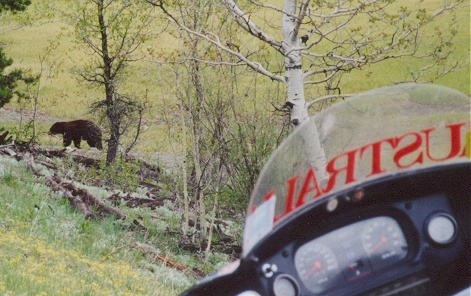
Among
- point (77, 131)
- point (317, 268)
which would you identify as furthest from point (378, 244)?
point (77, 131)

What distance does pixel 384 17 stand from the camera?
8.86 meters

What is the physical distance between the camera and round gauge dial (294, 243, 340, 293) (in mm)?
1966

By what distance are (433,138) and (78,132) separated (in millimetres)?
20905

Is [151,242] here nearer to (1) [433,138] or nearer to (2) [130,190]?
(2) [130,190]

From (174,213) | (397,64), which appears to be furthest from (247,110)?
(397,64)

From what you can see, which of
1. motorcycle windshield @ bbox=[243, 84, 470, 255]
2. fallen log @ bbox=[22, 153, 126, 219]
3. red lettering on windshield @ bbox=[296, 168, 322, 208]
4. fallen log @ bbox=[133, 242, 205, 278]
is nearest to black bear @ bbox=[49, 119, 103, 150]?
fallen log @ bbox=[22, 153, 126, 219]

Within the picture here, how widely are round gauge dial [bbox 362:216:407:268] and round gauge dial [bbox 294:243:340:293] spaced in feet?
0.36

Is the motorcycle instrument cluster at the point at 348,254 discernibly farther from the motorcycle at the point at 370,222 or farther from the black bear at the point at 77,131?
the black bear at the point at 77,131

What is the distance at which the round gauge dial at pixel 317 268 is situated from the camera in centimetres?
197

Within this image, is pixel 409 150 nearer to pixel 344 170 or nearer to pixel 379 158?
pixel 379 158

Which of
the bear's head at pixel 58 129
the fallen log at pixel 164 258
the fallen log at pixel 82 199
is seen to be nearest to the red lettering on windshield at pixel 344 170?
the fallen log at pixel 164 258

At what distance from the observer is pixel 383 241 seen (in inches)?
79.2

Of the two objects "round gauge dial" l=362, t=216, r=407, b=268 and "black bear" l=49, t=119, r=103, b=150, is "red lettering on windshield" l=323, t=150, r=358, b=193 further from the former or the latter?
"black bear" l=49, t=119, r=103, b=150

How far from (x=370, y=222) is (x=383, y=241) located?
7cm
